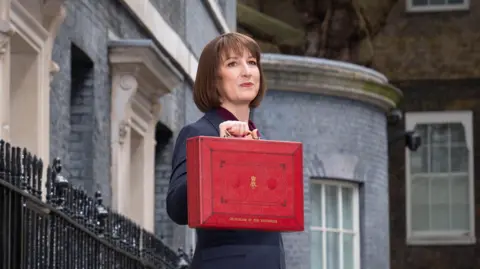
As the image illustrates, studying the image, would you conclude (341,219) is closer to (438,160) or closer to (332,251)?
(332,251)

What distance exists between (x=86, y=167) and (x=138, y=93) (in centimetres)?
209

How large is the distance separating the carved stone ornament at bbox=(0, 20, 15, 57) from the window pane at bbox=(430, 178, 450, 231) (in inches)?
1045

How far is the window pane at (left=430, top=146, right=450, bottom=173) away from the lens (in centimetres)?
3606

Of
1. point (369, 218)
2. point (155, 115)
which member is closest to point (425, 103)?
point (369, 218)

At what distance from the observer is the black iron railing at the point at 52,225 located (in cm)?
806

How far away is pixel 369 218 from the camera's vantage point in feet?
75.6

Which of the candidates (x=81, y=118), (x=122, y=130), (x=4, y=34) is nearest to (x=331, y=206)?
(x=122, y=130)

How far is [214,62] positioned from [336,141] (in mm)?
16678

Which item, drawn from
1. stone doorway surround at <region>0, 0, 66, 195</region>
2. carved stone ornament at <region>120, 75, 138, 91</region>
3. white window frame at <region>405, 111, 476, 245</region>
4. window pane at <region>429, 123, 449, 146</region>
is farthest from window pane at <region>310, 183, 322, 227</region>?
window pane at <region>429, 123, 449, 146</region>

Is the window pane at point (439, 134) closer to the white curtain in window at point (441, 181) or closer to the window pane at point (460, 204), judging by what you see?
the white curtain in window at point (441, 181)

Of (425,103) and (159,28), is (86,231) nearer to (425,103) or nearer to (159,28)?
(159,28)

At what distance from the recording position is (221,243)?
5.77m

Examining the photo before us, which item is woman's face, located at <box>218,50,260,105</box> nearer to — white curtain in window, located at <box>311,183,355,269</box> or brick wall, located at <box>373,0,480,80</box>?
white curtain in window, located at <box>311,183,355,269</box>

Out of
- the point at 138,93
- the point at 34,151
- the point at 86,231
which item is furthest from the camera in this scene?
the point at 138,93
